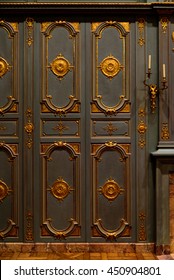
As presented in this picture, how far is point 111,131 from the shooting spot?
418 centimetres

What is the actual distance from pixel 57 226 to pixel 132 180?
2.94 feet

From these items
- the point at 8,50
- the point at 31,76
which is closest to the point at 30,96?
the point at 31,76

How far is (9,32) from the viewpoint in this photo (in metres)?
4.17

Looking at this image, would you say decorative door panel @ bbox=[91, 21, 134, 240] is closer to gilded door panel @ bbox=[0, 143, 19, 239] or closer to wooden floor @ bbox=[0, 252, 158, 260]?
wooden floor @ bbox=[0, 252, 158, 260]

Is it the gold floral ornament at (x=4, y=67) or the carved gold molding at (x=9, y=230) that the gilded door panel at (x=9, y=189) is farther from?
the gold floral ornament at (x=4, y=67)

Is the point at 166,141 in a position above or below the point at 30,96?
below

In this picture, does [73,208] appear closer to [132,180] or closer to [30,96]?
[132,180]

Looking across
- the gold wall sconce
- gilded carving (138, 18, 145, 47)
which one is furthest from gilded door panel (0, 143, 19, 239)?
gilded carving (138, 18, 145, 47)

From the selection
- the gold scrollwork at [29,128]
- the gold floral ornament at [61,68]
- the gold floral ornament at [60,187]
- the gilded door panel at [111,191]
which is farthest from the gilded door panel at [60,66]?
the gold floral ornament at [60,187]

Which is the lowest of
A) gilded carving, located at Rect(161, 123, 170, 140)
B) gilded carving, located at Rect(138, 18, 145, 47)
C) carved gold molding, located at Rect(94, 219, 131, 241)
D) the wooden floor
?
the wooden floor

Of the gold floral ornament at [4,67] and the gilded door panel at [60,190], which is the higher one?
the gold floral ornament at [4,67]

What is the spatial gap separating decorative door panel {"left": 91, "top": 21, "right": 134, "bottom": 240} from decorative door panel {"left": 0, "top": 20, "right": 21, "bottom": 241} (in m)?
0.78

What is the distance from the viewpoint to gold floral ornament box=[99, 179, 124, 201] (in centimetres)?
417

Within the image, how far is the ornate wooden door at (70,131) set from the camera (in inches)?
164
